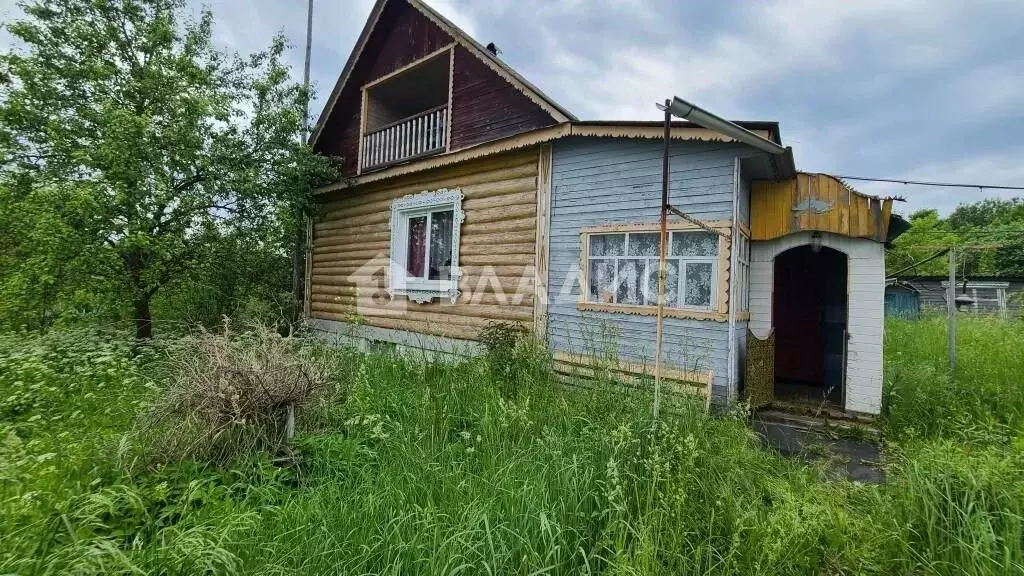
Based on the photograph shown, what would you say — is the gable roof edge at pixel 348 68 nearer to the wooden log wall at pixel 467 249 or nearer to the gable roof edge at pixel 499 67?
the gable roof edge at pixel 499 67

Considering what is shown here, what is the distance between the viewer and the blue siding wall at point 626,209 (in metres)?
4.94

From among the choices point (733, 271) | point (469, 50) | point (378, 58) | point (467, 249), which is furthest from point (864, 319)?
point (378, 58)

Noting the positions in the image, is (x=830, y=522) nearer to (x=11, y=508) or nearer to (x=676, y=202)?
(x=676, y=202)

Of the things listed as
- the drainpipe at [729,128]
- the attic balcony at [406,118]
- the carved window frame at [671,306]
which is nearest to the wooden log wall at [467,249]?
the attic balcony at [406,118]

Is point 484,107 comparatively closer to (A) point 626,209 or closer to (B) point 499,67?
(B) point 499,67

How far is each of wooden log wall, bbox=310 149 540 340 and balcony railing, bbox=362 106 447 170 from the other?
0.57 metres

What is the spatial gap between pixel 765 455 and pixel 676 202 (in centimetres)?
323

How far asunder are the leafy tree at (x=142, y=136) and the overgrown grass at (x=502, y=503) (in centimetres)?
440

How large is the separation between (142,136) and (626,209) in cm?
791

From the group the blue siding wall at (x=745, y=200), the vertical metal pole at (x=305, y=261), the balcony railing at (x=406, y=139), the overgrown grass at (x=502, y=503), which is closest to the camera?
the overgrown grass at (x=502, y=503)

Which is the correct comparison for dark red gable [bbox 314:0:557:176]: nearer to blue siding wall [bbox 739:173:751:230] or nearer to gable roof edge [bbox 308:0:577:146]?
gable roof edge [bbox 308:0:577:146]

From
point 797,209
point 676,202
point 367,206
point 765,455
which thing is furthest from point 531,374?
point 367,206

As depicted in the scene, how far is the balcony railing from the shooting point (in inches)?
321

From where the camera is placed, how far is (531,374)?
14.2 ft
